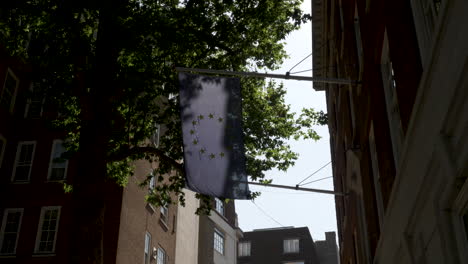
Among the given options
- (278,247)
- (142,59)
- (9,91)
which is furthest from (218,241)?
(278,247)

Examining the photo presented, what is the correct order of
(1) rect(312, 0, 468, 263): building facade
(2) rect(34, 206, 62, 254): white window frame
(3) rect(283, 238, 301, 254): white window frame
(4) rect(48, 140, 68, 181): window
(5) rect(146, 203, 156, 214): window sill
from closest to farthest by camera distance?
(1) rect(312, 0, 468, 263): building facade
(2) rect(34, 206, 62, 254): white window frame
(4) rect(48, 140, 68, 181): window
(5) rect(146, 203, 156, 214): window sill
(3) rect(283, 238, 301, 254): white window frame

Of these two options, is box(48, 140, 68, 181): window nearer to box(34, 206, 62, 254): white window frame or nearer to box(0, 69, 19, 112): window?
box(34, 206, 62, 254): white window frame

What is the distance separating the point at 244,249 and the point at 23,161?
188ft

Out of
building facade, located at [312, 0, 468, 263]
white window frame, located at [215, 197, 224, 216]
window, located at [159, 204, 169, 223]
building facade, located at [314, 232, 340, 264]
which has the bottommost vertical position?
building facade, located at [312, 0, 468, 263]

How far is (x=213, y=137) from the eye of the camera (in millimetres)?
12211

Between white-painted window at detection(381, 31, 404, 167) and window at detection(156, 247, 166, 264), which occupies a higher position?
window at detection(156, 247, 166, 264)

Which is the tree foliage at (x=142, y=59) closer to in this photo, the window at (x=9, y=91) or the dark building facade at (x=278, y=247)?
the window at (x=9, y=91)

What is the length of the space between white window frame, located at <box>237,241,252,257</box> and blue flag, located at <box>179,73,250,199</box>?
7584 centimetres

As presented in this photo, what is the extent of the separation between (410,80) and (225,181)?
4361mm

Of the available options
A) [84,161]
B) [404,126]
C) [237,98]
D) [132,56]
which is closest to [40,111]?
[132,56]

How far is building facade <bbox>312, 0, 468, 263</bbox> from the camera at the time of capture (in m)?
6.63

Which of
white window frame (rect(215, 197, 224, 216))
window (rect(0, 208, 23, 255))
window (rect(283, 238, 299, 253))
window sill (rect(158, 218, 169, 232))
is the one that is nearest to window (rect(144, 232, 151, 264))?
window sill (rect(158, 218, 169, 232))

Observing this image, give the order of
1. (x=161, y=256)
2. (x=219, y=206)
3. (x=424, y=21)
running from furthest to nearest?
(x=219, y=206) < (x=161, y=256) < (x=424, y=21)

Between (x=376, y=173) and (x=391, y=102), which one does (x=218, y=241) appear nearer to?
(x=376, y=173)
